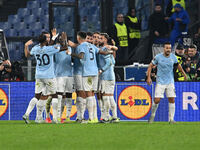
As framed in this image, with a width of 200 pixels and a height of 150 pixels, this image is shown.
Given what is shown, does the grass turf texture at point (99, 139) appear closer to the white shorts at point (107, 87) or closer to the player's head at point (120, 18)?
the white shorts at point (107, 87)

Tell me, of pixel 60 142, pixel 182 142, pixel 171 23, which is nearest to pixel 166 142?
pixel 182 142

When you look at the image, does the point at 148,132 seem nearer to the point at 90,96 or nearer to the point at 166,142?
the point at 166,142

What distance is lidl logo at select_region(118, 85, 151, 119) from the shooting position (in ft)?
53.9

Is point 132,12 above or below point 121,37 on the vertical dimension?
above

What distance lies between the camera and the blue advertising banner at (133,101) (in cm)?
1625

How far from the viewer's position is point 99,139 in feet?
30.2

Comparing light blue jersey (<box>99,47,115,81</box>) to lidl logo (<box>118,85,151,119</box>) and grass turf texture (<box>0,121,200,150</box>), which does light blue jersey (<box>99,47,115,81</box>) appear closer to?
lidl logo (<box>118,85,151,119</box>)

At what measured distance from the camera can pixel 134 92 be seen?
1650 centimetres

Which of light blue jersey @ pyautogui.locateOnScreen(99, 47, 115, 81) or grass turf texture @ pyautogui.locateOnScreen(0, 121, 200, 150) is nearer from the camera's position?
grass turf texture @ pyautogui.locateOnScreen(0, 121, 200, 150)

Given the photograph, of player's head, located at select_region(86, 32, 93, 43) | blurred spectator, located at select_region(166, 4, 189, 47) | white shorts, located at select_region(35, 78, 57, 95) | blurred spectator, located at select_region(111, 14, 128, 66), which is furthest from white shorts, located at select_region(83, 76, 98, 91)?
blurred spectator, located at select_region(166, 4, 189, 47)

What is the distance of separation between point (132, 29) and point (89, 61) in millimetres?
7669

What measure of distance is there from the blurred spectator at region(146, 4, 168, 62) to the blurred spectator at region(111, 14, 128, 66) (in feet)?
2.96

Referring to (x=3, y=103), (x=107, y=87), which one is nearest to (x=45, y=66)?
(x=107, y=87)

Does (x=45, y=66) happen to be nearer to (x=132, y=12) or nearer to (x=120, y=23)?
(x=120, y=23)
